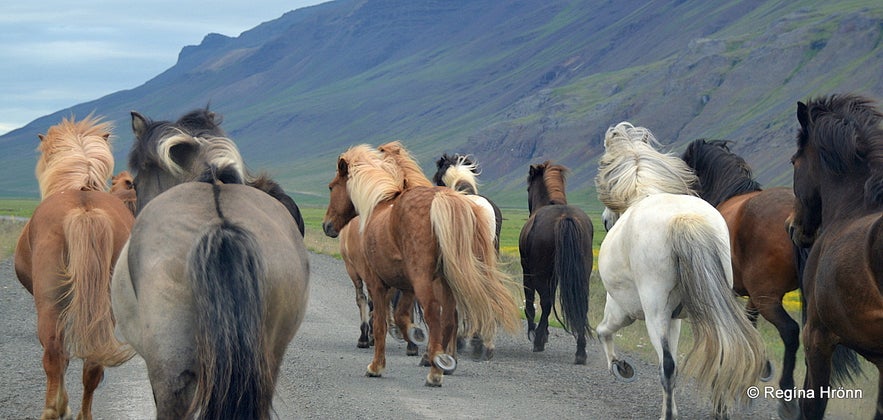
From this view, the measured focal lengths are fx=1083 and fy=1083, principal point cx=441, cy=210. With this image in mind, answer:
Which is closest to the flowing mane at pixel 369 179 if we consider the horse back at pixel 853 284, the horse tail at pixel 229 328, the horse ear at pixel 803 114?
the horse ear at pixel 803 114

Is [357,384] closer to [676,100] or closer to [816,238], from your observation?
[816,238]

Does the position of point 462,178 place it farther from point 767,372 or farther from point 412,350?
point 767,372

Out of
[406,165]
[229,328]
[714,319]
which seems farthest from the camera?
[406,165]

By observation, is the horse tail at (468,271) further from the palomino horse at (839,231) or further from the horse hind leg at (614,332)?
the palomino horse at (839,231)

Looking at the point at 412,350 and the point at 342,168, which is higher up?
the point at 342,168

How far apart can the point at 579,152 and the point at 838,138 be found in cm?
14048

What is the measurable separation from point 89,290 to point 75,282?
0.12 meters

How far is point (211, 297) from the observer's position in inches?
208

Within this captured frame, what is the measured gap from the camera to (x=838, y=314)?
713 centimetres

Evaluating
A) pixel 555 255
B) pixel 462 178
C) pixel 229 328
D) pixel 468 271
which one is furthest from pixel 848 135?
pixel 462 178

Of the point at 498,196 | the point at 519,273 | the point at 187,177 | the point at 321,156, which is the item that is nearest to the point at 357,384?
the point at 187,177

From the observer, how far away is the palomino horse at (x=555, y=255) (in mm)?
13703

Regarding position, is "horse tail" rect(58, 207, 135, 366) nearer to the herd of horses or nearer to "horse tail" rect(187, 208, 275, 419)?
the herd of horses

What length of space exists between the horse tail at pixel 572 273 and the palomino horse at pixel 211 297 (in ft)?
25.9
